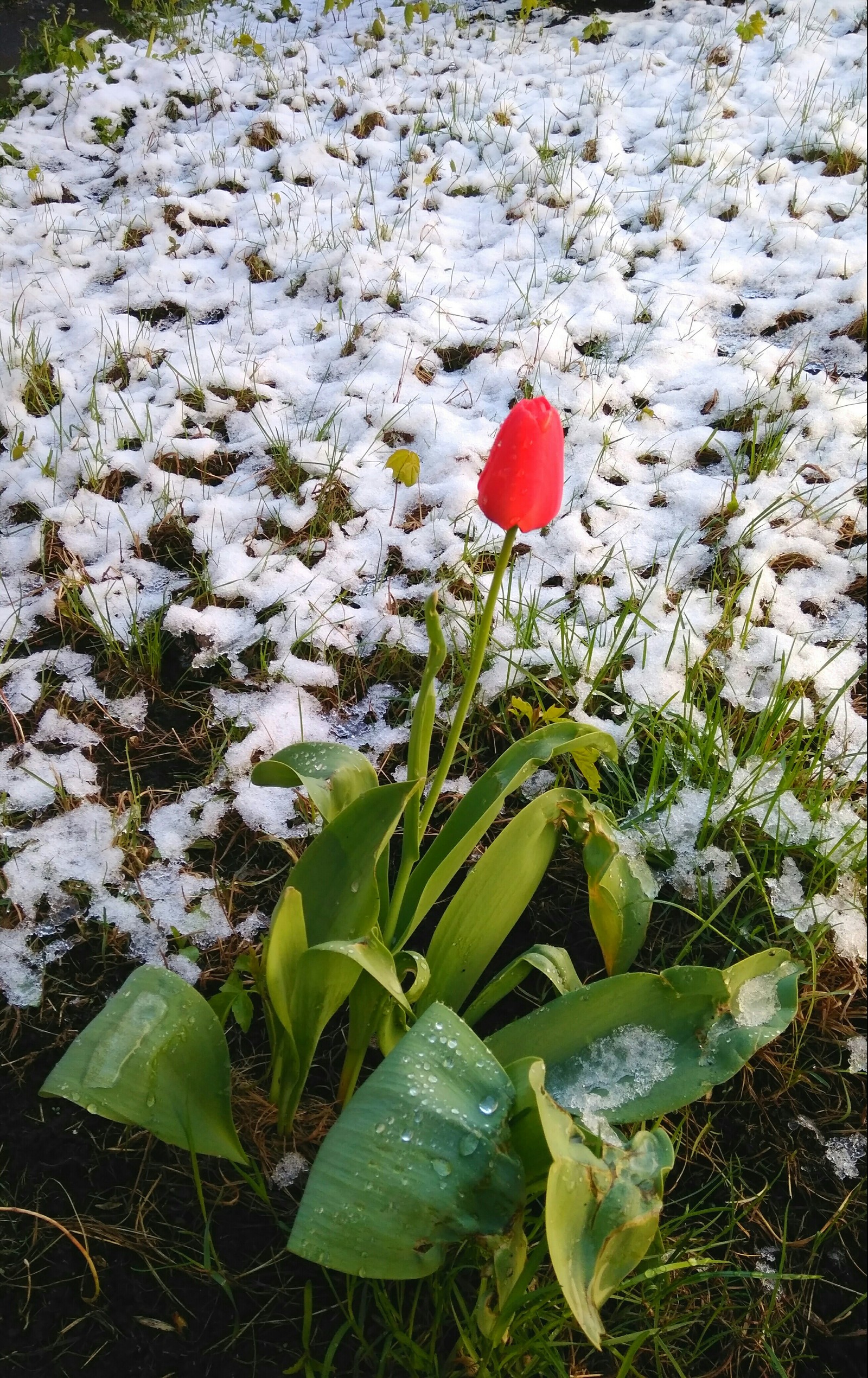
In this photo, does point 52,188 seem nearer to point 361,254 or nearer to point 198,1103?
point 361,254

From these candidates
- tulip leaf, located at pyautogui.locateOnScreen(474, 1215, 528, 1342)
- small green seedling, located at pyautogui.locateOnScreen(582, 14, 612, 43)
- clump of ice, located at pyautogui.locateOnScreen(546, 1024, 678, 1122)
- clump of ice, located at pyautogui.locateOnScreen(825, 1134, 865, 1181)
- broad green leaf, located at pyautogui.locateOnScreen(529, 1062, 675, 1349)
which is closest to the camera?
broad green leaf, located at pyautogui.locateOnScreen(529, 1062, 675, 1349)

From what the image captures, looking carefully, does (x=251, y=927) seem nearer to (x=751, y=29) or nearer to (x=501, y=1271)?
(x=501, y=1271)

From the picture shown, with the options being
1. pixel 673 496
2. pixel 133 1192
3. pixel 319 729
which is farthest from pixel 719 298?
pixel 133 1192

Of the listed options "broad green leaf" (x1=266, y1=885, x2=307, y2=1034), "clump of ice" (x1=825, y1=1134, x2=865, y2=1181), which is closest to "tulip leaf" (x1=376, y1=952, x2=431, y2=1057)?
"broad green leaf" (x1=266, y1=885, x2=307, y2=1034)

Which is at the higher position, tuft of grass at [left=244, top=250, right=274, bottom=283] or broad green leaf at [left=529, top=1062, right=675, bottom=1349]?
tuft of grass at [left=244, top=250, right=274, bottom=283]

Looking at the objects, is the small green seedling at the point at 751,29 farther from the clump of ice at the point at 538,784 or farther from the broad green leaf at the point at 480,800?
the broad green leaf at the point at 480,800

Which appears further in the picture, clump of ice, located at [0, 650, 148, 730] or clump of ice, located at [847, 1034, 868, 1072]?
clump of ice, located at [0, 650, 148, 730]

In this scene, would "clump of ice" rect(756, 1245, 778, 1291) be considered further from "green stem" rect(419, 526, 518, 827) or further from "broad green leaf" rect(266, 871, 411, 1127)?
"green stem" rect(419, 526, 518, 827)

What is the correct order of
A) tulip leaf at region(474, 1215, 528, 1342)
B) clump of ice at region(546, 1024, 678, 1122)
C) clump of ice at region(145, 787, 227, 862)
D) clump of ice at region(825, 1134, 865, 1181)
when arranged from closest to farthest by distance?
tulip leaf at region(474, 1215, 528, 1342) < clump of ice at region(546, 1024, 678, 1122) < clump of ice at region(825, 1134, 865, 1181) < clump of ice at region(145, 787, 227, 862)

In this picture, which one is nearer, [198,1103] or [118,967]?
[198,1103]
